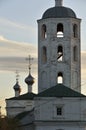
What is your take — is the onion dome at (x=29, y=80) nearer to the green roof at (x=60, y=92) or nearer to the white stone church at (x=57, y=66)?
the white stone church at (x=57, y=66)

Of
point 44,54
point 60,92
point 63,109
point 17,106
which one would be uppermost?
point 44,54

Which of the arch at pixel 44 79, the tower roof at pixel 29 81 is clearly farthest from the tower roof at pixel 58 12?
the tower roof at pixel 29 81

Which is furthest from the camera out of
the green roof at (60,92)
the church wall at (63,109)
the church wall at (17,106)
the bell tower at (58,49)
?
the church wall at (17,106)

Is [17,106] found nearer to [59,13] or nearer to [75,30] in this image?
[75,30]

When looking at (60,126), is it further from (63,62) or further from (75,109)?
(63,62)

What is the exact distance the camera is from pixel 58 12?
126 metres

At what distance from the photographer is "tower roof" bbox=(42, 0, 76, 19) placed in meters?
126

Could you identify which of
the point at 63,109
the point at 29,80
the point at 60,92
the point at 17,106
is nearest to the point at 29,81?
the point at 29,80

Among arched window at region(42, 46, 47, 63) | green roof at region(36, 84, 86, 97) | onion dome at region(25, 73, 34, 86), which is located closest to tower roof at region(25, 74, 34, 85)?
onion dome at region(25, 73, 34, 86)

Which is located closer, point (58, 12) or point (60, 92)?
point (60, 92)

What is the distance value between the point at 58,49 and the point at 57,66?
1.73 m

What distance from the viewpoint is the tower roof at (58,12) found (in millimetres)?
126250

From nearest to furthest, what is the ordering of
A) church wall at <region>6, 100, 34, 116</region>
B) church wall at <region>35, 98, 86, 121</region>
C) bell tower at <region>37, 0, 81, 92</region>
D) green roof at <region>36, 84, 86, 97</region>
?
church wall at <region>35, 98, 86, 121</region>, green roof at <region>36, 84, 86, 97</region>, bell tower at <region>37, 0, 81, 92</region>, church wall at <region>6, 100, 34, 116</region>

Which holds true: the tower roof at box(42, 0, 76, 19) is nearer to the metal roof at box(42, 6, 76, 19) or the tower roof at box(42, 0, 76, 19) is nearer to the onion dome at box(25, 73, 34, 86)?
the metal roof at box(42, 6, 76, 19)
